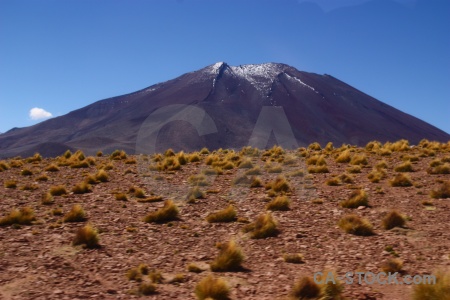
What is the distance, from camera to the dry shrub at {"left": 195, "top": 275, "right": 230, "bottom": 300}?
6.76 meters

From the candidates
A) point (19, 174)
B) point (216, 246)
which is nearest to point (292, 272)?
point (216, 246)

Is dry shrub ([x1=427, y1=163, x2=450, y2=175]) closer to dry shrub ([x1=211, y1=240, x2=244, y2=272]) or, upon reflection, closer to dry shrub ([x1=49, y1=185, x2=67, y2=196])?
dry shrub ([x1=211, y1=240, x2=244, y2=272])

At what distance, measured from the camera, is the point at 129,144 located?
137 meters

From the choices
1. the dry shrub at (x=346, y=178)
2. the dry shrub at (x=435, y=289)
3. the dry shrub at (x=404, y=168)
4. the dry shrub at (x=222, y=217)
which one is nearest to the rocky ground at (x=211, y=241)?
the dry shrub at (x=222, y=217)

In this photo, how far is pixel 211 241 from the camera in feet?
32.3

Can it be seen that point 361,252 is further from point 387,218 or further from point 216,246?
point 216,246

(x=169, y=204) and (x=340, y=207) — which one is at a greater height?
(x=169, y=204)

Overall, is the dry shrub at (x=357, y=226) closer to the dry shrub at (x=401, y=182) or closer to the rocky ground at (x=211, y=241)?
the rocky ground at (x=211, y=241)

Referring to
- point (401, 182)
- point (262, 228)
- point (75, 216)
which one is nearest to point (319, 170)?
point (401, 182)

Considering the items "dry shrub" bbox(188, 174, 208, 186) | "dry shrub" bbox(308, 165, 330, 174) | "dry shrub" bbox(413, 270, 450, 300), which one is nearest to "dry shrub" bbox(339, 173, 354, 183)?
"dry shrub" bbox(308, 165, 330, 174)

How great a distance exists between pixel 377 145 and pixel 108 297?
82.3 ft

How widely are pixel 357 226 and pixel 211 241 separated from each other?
336 cm

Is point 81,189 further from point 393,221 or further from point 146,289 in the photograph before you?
point 393,221

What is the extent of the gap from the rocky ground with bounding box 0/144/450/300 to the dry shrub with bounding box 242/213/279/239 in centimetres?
22
